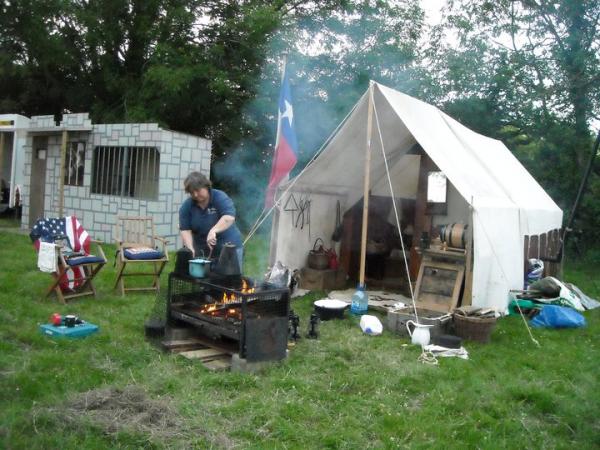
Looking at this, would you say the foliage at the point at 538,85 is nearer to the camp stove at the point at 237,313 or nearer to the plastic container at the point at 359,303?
the plastic container at the point at 359,303

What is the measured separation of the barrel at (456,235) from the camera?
5.63 meters

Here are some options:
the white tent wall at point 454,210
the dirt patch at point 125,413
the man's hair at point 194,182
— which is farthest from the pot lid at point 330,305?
the dirt patch at point 125,413

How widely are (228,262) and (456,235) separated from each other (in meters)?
2.68

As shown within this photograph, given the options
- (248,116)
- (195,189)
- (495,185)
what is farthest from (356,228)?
(248,116)

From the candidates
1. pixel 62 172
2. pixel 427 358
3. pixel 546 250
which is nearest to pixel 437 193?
pixel 546 250

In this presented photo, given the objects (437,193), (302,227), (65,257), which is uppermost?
(437,193)

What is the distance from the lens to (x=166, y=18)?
1261 centimetres

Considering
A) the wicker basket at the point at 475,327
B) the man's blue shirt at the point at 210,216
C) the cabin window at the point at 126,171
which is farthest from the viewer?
the cabin window at the point at 126,171

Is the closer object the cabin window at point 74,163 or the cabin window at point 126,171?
the cabin window at point 126,171

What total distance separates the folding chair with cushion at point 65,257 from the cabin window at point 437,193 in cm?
381

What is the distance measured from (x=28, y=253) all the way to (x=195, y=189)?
179 inches

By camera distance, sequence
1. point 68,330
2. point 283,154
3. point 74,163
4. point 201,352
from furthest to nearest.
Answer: point 74,163
point 283,154
point 68,330
point 201,352

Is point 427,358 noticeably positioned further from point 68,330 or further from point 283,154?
point 283,154

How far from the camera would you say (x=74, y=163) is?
10.1 meters
